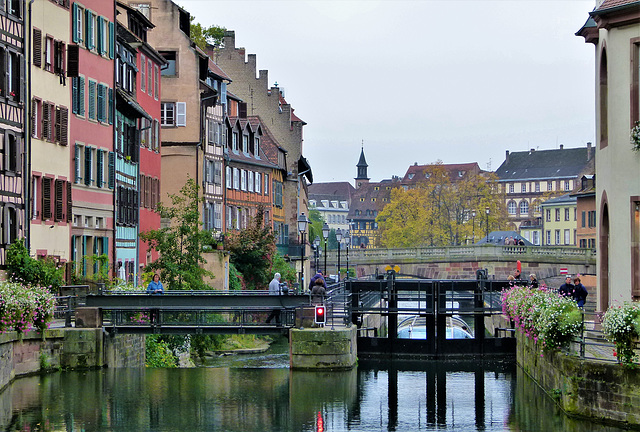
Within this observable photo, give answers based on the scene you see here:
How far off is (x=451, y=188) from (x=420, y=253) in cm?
3620

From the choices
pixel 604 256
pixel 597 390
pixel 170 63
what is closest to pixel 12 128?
pixel 604 256

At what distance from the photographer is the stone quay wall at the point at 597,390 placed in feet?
70.1

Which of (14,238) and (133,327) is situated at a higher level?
(14,238)

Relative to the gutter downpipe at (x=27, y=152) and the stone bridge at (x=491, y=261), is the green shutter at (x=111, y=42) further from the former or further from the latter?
the stone bridge at (x=491, y=261)

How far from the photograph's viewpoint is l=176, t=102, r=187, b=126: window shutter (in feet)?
196

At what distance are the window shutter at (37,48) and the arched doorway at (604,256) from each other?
18944mm

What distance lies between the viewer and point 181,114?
A: 59875 mm

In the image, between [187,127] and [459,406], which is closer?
[459,406]

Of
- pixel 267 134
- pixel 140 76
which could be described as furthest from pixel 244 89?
pixel 140 76

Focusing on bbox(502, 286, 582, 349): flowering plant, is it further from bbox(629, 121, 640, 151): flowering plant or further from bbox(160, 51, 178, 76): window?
bbox(160, 51, 178, 76): window

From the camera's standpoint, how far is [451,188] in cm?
12131

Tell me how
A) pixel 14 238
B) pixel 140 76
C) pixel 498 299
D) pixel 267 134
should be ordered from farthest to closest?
pixel 267 134
pixel 140 76
pixel 498 299
pixel 14 238

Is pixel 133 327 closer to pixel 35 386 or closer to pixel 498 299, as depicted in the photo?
pixel 35 386

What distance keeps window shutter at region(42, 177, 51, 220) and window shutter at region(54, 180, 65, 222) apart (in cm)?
Answer: 55
